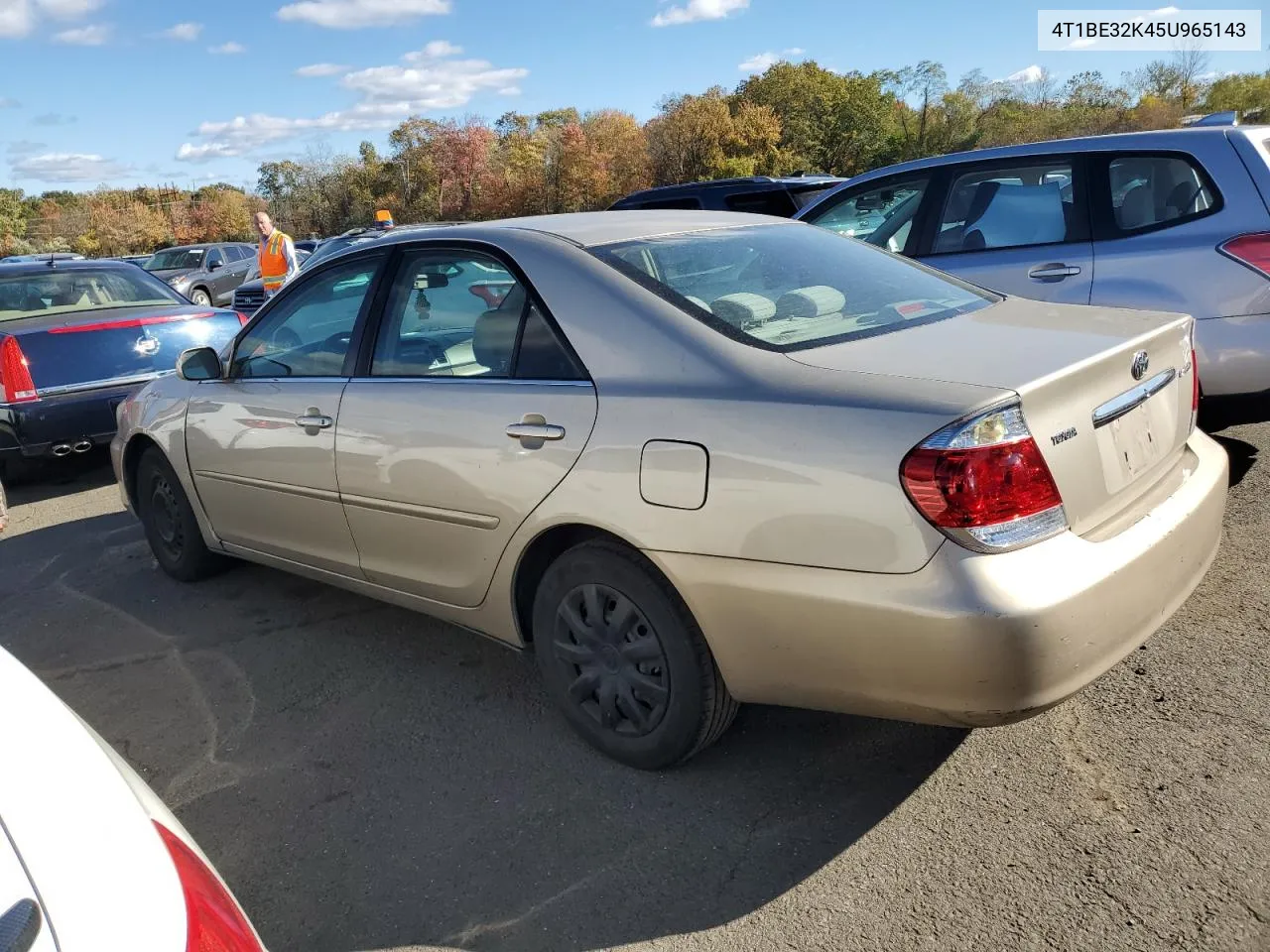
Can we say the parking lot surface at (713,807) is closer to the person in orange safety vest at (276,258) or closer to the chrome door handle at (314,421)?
the chrome door handle at (314,421)

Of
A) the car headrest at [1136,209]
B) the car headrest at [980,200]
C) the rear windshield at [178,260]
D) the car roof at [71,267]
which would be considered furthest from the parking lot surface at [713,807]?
the rear windshield at [178,260]

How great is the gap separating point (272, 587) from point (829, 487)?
334cm

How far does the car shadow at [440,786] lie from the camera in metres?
2.47

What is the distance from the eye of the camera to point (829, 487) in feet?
7.67

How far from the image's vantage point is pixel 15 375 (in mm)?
6586

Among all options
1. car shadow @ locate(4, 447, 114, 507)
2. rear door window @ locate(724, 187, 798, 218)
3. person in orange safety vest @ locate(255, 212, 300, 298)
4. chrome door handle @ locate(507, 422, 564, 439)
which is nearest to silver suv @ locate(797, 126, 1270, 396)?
chrome door handle @ locate(507, 422, 564, 439)

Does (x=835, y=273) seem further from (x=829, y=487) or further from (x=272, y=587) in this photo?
(x=272, y=587)

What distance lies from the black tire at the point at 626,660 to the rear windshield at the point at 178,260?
2327cm

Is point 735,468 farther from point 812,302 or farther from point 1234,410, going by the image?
point 1234,410

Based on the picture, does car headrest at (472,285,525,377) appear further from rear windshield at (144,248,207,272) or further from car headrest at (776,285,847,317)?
rear windshield at (144,248,207,272)

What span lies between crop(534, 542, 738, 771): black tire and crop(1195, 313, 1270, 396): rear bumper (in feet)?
9.98

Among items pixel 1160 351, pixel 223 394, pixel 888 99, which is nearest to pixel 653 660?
pixel 1160 351

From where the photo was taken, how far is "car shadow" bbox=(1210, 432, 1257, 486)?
4.89 meters

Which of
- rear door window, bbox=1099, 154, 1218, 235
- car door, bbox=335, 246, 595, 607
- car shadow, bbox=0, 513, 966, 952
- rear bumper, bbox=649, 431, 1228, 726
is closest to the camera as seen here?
rear bumper, bbox=649, 431, 1228, 726
